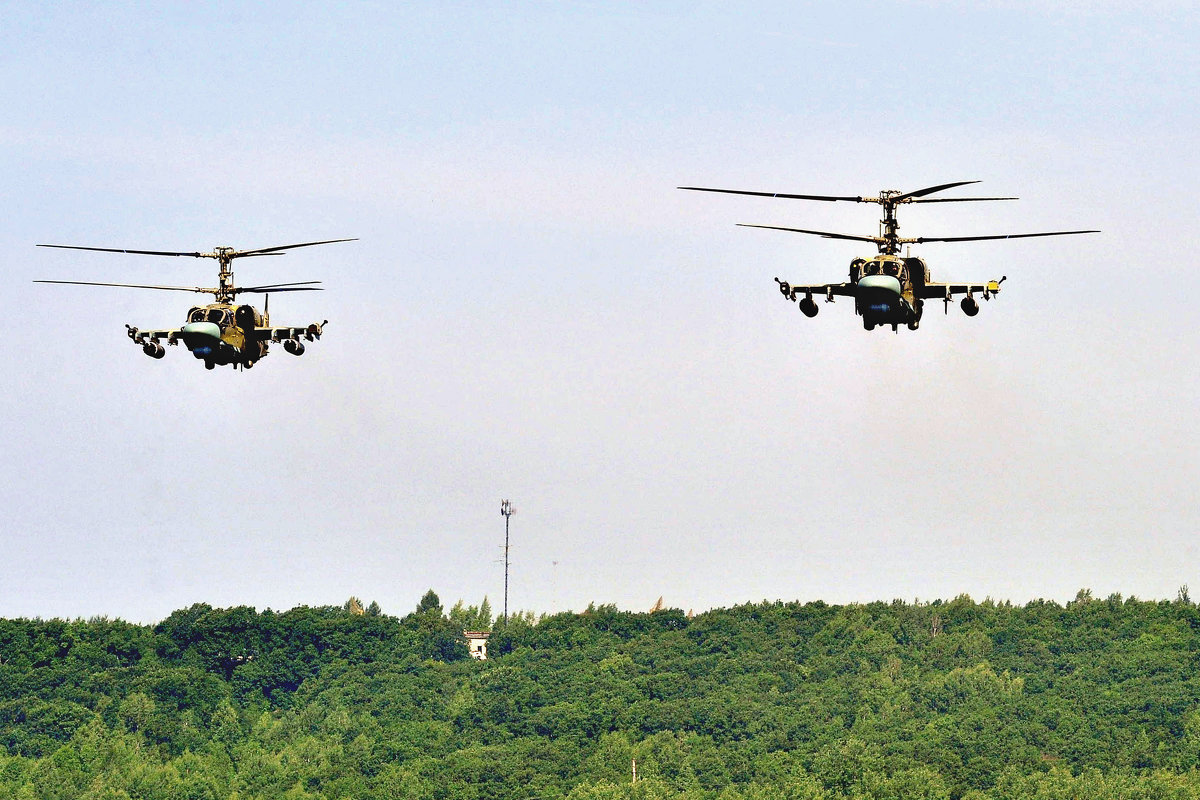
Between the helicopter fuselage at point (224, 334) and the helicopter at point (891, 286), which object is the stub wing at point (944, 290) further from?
the helicopter fuselage at point (224, 334)

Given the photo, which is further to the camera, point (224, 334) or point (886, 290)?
point (224, 334)

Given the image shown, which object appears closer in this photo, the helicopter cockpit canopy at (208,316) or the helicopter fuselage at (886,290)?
the helicopter fuselage at (886,290)

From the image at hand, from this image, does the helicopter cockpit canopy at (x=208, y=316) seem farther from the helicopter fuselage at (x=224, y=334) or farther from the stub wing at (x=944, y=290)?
the stub wing at (x=944, y=290)

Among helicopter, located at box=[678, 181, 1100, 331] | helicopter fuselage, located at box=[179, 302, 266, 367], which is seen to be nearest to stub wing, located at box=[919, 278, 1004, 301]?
helicopter, located at box=[678, 181, 1100, 331]

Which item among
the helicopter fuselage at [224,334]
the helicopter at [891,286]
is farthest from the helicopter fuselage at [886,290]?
the helicopter fuselage at [224,334]

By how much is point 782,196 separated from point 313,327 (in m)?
24.7

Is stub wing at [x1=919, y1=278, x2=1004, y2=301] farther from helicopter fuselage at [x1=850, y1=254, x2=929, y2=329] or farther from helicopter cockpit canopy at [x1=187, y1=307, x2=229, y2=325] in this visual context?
helicopter cockpit canopy at [x1=187, y1=307, x2=229, y2=325]

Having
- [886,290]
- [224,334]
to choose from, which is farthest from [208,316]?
[886,290]

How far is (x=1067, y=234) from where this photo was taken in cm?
7806

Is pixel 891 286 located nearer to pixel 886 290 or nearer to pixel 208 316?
pixel 886 290

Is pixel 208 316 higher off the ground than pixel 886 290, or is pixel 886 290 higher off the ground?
pixel 208 316

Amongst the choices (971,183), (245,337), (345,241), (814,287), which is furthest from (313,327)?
(971,183)

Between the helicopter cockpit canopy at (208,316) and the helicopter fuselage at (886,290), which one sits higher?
the helicopter cockpit canopy at (208,316)

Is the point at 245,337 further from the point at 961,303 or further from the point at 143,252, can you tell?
the point at 961,303
